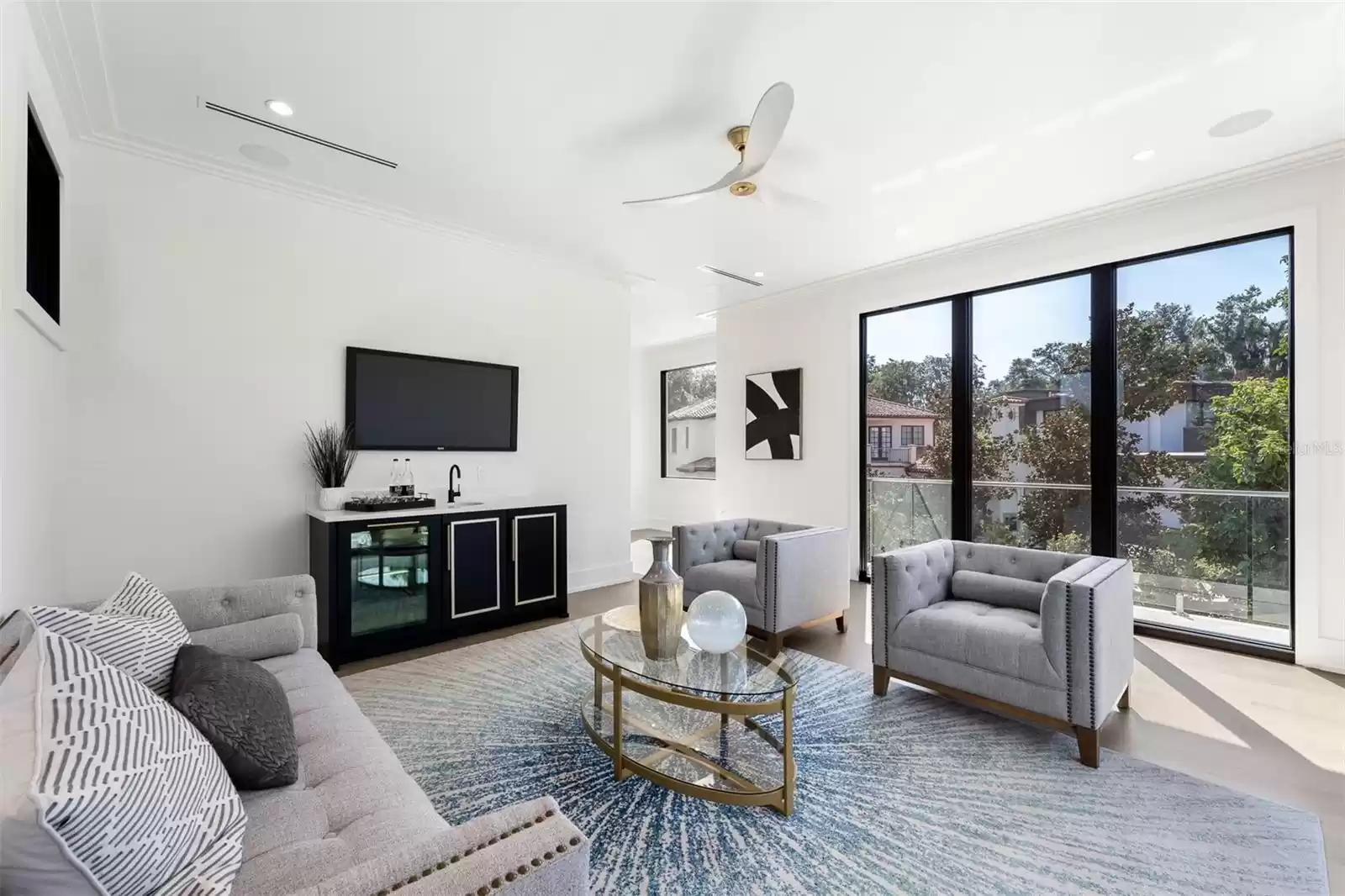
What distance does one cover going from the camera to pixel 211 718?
1328mm

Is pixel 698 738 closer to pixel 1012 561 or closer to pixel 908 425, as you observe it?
pixel 1012 561

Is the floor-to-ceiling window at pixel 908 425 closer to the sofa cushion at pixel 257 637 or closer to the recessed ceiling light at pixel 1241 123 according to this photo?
the recessed ceiling light at pixel 1241 123

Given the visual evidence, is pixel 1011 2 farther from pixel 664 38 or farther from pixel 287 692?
pixel 287 692

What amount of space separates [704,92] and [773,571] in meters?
2.47

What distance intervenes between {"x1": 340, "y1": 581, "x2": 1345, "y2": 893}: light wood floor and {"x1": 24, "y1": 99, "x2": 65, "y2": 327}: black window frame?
7.36 ft

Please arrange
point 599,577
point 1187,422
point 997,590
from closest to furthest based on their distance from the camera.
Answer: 1. point 997,590
2. point 1187,422
3. point 599,577

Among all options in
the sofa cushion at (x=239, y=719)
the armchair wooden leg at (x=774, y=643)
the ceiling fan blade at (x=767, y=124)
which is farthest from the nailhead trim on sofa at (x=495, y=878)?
the armchair wooden leg at (x=774, y=643)

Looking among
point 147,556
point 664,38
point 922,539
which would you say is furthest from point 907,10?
point 147,556

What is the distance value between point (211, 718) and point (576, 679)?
191cm

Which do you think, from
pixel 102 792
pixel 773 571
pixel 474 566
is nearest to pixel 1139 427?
pixel 773 571

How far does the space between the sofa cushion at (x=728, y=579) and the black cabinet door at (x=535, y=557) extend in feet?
3.36

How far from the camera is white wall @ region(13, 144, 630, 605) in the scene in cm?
297

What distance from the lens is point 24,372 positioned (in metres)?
2.11

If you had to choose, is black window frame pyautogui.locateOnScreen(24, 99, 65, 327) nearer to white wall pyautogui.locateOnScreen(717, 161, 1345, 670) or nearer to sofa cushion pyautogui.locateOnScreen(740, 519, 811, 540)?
sofa cushion pyautogui.locateOnScreen(740, 519, 811, 540)
